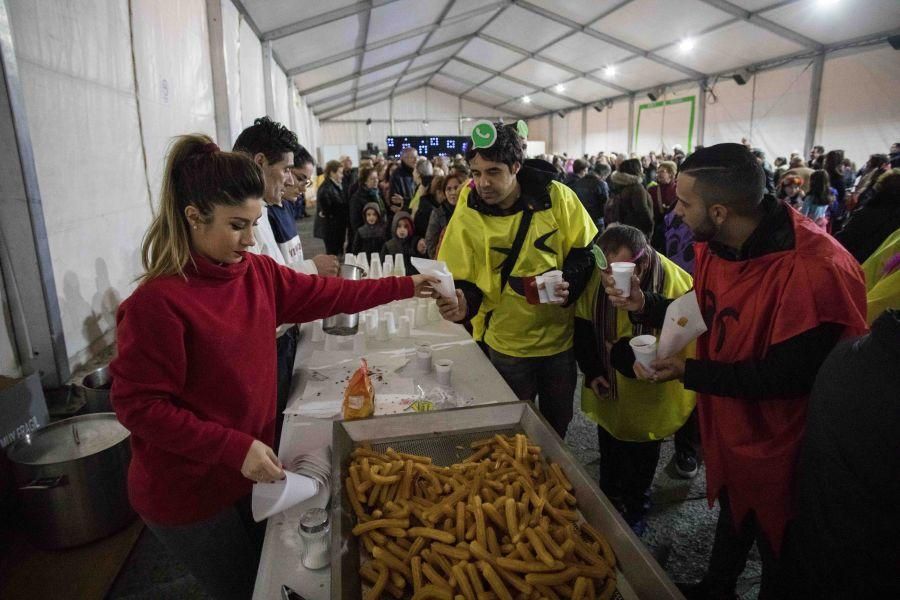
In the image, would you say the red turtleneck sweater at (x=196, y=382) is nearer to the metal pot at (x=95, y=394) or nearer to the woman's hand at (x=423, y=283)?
the woman's hand at (x=423, y=283)

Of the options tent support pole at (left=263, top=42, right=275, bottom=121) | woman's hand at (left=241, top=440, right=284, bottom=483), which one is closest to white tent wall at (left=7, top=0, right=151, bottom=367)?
woman's hand at (left=241, top=440, right=284, bottom=483)

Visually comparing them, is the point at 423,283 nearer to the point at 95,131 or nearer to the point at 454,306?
the point at 454,306

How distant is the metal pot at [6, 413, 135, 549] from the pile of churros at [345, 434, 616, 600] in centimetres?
166

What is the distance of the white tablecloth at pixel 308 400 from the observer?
1199 millimetres

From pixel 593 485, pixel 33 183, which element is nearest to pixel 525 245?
pixel 593 485

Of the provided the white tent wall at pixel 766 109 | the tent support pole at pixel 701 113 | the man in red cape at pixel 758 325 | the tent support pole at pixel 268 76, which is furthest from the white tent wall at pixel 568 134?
the man in red cape at pixel 758 325

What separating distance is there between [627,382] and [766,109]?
46.4 ft

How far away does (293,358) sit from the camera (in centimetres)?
262

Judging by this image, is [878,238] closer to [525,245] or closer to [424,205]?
[525,245]

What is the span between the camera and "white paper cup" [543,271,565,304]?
2043mm

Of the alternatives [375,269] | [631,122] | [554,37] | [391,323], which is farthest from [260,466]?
[631,122]

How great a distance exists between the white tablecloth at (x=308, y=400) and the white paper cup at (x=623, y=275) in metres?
0.62

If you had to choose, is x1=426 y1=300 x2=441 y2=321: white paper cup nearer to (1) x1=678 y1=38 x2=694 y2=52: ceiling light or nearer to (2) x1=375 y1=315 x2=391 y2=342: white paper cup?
(2) x1=375 y1=315 x2=391 y2=342: white paper cup

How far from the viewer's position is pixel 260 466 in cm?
120
